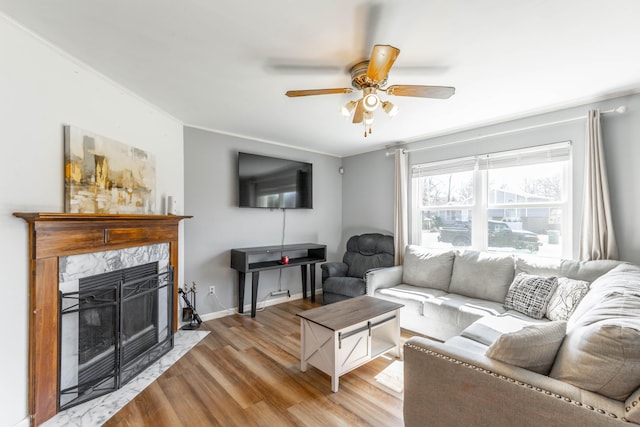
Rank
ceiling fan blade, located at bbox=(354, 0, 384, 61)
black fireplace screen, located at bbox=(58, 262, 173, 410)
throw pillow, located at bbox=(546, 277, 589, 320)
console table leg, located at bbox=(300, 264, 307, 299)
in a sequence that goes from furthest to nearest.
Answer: console table leg, located at bbox=(300, 264, 307, 299), throw pillow, located at bbox=(546, 277, 589, 320), black fireplace screen, located at bbox=(58, 262, 173, 410), ceiling fan blade, located at bbox=(354, 0, 384, 61)

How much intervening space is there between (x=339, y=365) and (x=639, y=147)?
3.17m

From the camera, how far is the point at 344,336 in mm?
2197

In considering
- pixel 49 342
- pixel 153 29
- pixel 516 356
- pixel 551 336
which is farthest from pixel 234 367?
pixel 153 29

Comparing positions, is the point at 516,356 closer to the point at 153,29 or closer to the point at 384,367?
the point at 384,367

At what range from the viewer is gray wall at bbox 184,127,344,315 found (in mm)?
3467

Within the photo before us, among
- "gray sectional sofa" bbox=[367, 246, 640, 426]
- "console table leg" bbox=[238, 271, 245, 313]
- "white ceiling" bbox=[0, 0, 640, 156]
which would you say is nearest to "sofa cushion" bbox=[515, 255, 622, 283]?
"gray sectional sofa" bbox=[367, 246, 640, 426]

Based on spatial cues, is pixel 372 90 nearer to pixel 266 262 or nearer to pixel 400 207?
pixel 400 207

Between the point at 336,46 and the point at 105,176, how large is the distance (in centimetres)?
199

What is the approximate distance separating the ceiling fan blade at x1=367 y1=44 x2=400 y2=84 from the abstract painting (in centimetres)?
206

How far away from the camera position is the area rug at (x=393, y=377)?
218 centimetres

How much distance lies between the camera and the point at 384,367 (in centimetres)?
246

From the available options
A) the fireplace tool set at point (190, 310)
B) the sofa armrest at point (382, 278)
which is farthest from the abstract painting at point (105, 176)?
the sofa armrest at point (382, 278)

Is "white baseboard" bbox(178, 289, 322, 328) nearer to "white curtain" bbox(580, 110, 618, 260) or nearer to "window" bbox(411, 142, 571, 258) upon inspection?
"window" bbox(411, 142, 571, 258)

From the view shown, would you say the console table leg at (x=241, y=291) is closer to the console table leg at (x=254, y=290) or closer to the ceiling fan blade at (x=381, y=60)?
the console table leg at (x=254, y=290)
